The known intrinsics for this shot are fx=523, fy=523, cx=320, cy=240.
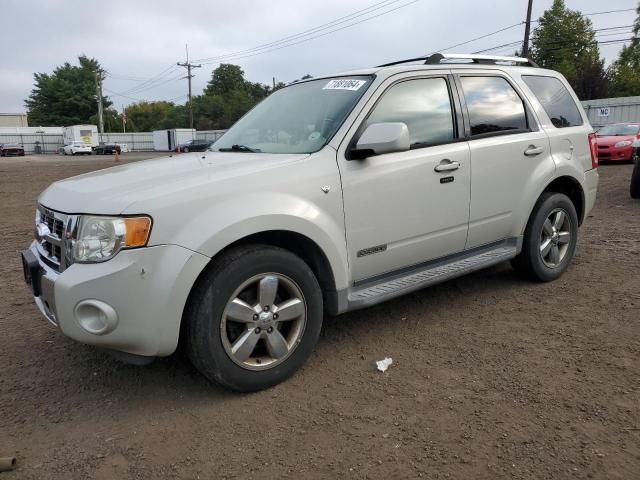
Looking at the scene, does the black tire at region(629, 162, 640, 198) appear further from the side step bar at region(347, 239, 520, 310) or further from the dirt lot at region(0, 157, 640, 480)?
the side step bar at region(347, 239, 520, 310)

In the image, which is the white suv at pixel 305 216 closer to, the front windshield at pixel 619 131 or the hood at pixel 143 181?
the hood at pixel 143 181

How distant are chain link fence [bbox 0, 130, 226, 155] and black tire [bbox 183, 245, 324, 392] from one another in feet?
198

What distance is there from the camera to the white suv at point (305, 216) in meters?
2.53

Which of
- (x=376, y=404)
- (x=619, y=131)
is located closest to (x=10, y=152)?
(x=619, y=131)

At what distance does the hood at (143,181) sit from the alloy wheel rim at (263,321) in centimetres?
62

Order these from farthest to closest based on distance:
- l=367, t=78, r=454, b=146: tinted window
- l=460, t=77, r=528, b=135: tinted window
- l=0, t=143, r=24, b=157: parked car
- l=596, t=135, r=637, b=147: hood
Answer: l=0, t=143, r=24, b=157: parked car < l=596, t=135, r=637, b=147: hood < l=460, t=77, r=528, b=135: tinted window < l=367, t=78, r=454, b=146: tinted window

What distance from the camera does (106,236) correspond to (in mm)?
2512

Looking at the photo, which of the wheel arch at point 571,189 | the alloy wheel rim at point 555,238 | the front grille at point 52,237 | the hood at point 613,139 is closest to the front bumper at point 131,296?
the front grille at point 52,237

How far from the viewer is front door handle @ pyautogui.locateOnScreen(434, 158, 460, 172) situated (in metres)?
3.56

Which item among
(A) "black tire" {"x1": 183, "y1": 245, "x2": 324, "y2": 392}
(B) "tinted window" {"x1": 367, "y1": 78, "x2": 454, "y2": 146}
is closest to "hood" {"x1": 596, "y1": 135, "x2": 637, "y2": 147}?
(B) "tinted window" {"x1": 367, "y1": 78, "x2": 454, "y2": 146}

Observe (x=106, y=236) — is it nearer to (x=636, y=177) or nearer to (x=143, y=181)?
(x=143, y=181)

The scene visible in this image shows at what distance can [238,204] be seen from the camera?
2.72 metres

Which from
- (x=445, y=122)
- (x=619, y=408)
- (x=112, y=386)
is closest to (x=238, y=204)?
(x=112, y=386)

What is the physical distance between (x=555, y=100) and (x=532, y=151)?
2.58 ft
